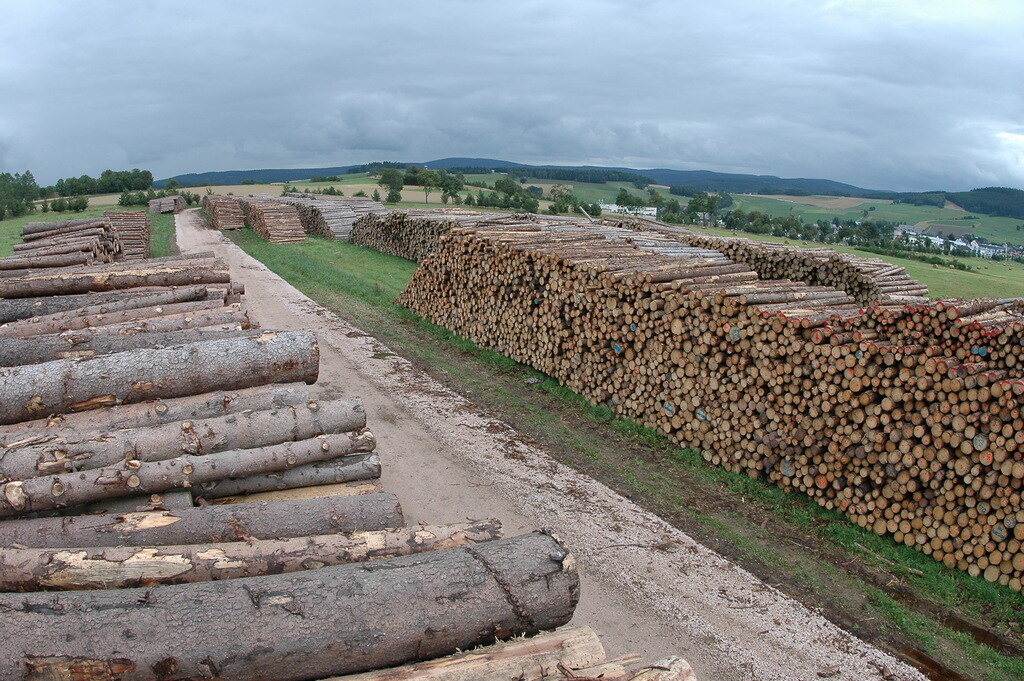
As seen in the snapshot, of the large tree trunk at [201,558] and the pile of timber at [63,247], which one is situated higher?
the pile of timber at [63,247]

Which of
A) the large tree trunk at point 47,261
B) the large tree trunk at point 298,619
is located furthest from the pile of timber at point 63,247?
the large tree trunk at point 298,619

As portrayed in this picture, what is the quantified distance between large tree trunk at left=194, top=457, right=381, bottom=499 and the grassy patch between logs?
3383 mm

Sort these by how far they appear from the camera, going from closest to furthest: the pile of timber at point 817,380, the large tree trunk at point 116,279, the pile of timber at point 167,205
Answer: the pile of timber at point 817,380
the large tree trunk at point 116,279
the pile of timber at point 167,205

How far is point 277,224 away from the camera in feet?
106

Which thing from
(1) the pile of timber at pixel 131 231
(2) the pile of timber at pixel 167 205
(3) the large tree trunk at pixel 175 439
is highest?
(2) the pile of timber at pixel 167 205

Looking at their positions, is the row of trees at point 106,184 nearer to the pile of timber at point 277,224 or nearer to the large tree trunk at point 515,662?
the pile of timber at point 277,224

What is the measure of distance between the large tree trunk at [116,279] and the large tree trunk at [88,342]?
406cm

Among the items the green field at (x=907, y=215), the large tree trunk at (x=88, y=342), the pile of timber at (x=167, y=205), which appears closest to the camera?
the large tree trunk at (x=88, y=342)

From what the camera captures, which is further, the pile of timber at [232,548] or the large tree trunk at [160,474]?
the large tree trunk at [160,474]

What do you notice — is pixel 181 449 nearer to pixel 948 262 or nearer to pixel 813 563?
pixel 813 563

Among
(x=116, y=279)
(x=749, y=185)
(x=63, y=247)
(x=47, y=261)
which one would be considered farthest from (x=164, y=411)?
(x=749, y=185)

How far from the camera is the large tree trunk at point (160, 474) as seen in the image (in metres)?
4.94

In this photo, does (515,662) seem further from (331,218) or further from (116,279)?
(331,218)

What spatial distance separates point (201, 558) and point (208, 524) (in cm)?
72
